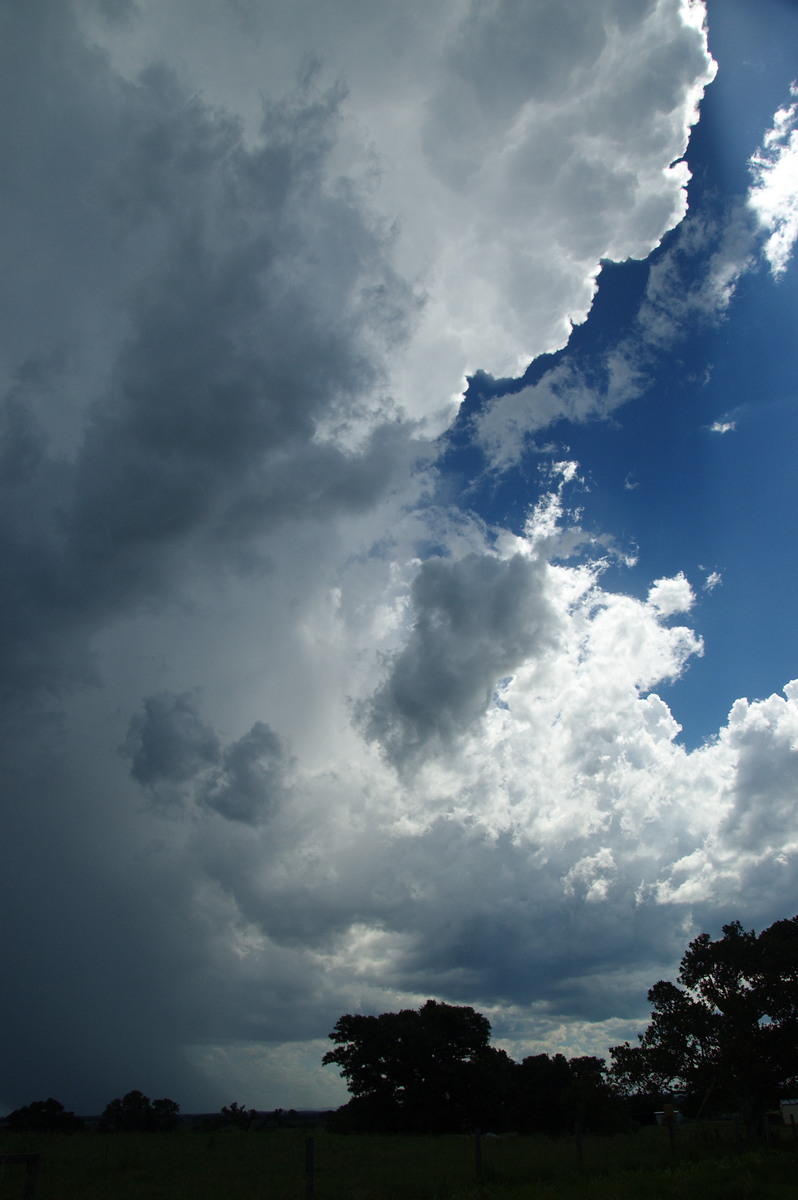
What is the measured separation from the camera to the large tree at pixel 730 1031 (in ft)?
145

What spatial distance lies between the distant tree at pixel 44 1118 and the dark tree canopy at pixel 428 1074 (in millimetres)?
29125

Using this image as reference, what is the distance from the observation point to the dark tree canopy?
219 ft

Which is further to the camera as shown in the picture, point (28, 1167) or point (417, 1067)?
point (417, 1067)

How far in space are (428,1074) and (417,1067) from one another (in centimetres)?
131

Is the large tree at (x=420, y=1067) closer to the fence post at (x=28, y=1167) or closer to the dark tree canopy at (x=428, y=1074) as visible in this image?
the dark tree canopy at (x=428, y=1074)

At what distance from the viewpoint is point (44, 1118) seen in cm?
7525

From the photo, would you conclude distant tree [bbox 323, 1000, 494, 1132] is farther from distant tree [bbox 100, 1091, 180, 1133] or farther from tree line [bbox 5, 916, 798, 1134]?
distant tree [bbox 100, 1091, 180, 1133]

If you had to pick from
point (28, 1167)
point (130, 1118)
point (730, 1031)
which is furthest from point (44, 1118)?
point (28, 1167)

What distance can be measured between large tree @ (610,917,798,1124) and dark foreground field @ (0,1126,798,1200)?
12.3 m

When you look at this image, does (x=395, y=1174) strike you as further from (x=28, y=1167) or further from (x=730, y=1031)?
(x=730, y=1031)

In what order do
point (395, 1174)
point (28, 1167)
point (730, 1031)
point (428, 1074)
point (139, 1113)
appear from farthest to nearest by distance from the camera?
point (139, 1113) → point (428, 1074) → point (730, 1031) → point (395, 1174) → point (28, 1167)

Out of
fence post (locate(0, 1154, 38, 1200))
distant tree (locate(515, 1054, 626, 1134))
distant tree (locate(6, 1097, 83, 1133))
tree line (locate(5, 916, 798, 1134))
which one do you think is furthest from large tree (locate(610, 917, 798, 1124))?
distant tree (locate(6, 1097, 83, 1133))

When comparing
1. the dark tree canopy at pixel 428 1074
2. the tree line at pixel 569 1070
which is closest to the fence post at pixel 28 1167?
the tree line at pixel 569 1070

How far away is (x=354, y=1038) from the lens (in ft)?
236
